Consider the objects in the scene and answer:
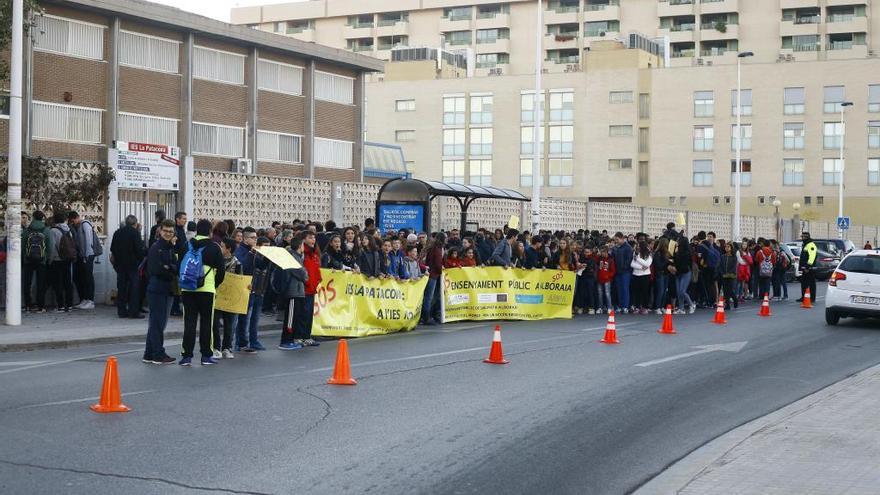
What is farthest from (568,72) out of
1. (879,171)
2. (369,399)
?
(369,399)

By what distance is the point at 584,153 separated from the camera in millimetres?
83562

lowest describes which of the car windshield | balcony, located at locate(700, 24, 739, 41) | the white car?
the white car

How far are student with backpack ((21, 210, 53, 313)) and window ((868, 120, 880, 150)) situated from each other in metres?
69.1

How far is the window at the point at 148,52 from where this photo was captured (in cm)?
3669

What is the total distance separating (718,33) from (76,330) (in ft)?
260

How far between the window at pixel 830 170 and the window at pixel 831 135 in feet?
3.11

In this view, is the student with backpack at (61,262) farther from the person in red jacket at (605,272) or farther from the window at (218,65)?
the window at (218,65)

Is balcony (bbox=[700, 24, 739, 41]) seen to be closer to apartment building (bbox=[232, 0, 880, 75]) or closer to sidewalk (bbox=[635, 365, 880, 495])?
apartment building (bbox=[232, 0, 880, 75])

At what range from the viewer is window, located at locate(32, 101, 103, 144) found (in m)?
34.3

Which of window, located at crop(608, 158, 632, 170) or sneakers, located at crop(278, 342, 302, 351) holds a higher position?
window, located at crop(608, 158, 632, 170)

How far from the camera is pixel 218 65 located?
4025 centimetres

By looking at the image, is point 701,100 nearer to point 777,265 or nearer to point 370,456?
point 777,265

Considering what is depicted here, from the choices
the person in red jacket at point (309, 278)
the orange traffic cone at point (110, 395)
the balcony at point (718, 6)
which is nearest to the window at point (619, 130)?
the balcony at point (718, 6)

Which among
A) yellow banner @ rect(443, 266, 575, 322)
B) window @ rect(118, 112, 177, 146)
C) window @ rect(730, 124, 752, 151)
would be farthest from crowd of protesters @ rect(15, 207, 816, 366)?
window @ rect(730, 124, 752, 151)
